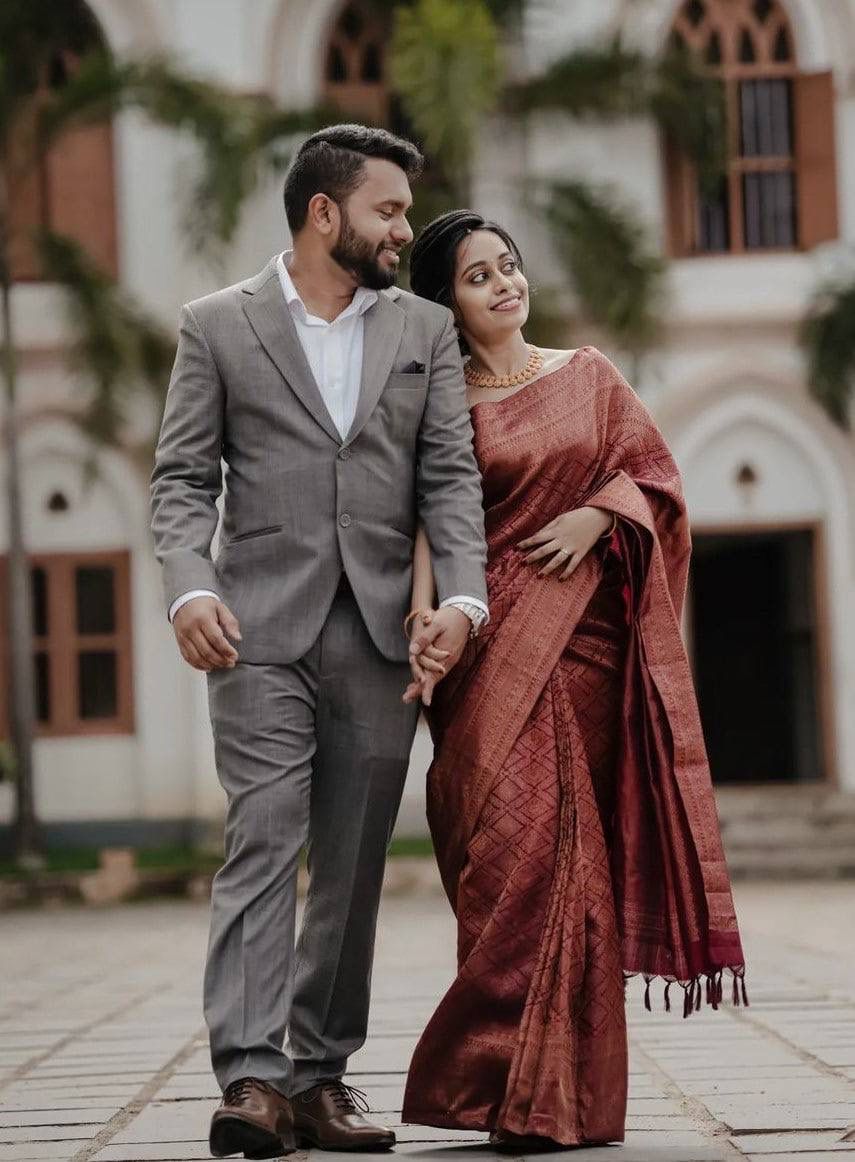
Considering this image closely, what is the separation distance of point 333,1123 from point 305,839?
0.56 metres

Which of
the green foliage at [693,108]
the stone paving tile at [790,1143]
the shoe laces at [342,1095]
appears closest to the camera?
the stone paving tile at [790,1143]

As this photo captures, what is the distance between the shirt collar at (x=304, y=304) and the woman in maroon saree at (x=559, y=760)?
0.22 m

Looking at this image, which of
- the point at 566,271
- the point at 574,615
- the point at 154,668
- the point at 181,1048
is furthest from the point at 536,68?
the point at 574,615

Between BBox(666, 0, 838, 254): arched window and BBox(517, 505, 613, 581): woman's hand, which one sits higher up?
BBox(666, 0, 838, 254): arched window

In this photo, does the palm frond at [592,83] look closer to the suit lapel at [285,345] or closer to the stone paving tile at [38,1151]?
the suit lapel at [285,345]

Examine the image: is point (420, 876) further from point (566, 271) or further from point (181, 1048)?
point (181, 1048)

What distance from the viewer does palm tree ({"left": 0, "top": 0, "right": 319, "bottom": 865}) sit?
16.0 m

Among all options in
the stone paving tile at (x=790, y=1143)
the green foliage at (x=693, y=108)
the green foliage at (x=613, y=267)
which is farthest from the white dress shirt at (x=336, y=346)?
the green foliage at (x=693, y=108)

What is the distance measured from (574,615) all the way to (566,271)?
12.8 metres

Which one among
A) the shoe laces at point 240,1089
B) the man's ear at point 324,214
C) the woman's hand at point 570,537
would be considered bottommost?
the shoe laces at point 240,1089

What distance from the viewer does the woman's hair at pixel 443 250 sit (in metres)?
4.62

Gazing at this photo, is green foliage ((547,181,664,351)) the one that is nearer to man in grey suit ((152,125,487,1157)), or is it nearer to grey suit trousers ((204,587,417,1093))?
man in grey suit ((152,125,487,1157))

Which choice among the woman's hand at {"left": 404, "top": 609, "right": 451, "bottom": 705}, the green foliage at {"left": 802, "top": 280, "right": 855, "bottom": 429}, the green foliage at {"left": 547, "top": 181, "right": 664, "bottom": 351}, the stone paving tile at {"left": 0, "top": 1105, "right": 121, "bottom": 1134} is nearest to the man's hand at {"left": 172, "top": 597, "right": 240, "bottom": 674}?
the woman's hand at {"left": 404, "top": 609, "right": 451, "bottom": 705}

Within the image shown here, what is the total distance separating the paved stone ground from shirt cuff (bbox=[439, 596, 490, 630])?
3.39 feet
